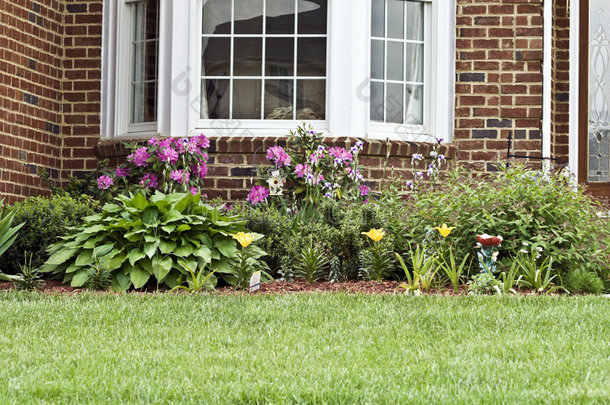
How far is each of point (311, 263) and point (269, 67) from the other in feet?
9.05

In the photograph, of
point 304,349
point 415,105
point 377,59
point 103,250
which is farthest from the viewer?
point 415,105

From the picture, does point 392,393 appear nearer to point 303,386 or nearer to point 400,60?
point 303,386

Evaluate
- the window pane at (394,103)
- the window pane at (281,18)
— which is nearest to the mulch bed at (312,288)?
the window pane at (394,103)

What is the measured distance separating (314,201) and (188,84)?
1.76m

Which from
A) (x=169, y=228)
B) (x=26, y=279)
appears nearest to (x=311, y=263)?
(x=169, y=228)

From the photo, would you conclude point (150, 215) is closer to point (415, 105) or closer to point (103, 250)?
point (103, 250)

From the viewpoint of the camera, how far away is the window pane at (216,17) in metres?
9.12

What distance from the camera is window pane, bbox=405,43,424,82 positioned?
9250mm

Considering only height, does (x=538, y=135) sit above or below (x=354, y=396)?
above

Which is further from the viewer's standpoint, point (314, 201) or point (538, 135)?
point (538, 135)

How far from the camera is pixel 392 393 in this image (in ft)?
11.0

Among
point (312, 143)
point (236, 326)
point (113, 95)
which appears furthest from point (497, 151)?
point (236, 326)

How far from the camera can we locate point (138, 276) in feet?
21.5

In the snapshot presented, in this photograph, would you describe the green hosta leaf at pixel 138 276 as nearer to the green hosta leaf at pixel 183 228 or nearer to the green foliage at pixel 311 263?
the green hosta leaf at pixel 183 228
